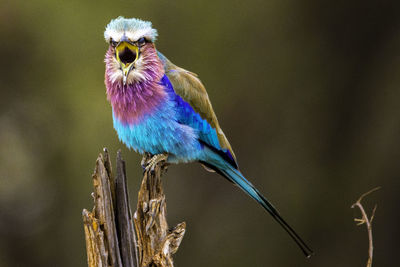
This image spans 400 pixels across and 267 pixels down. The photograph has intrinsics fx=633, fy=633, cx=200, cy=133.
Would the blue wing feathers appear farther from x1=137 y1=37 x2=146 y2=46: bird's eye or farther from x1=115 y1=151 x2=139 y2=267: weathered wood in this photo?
x1=115 y1=151 x2=139 y2=267: weathered wood

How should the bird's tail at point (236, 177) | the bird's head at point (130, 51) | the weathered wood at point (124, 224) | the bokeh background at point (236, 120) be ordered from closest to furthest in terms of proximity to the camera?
→ the weathered wood at point (124, 224)
the bird's head at point (130, 51)
the bird's tail at point (236, 177)
the bokeh background at point (236, 120)

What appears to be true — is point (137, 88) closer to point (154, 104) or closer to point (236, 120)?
point (154, 104)

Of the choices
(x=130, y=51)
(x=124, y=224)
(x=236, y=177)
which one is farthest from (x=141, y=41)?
(x=236, y=177)

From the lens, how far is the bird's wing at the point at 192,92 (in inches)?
161

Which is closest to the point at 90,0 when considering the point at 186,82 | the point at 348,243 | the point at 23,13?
the point at 23,13

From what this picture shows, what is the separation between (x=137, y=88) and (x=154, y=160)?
0.46m

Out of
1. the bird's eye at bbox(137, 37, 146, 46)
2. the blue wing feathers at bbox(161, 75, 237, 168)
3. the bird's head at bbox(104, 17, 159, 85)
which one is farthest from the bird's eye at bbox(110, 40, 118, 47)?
the blue wing feathers at bbox(161, 75, 237, 168)

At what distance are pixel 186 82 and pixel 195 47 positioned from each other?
2988 millimetres

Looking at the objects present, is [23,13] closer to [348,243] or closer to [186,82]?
[186,82]

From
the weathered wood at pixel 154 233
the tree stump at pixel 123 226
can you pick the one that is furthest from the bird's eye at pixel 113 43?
the weathered wood at pixel 154 233

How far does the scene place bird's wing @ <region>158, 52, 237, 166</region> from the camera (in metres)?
4.10

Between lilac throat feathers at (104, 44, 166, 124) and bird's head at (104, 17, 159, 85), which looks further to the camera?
lilac throat feathers at (104, 44, 166, 124)

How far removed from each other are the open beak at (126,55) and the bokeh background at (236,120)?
122 inches

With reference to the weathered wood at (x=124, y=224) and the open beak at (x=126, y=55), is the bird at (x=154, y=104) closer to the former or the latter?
the open beak at (x=126, y=55)
